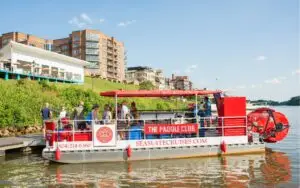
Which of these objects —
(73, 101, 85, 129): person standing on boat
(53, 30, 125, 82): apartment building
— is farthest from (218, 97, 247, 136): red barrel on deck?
(53, 30, 125, 82): apartment building

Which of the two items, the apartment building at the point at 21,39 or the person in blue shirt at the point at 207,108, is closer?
the person in blue shirt at the point at 207,108

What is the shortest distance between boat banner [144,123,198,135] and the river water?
1.53 meters

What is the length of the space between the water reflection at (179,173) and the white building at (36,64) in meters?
36.5

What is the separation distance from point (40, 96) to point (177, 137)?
25.2 meters

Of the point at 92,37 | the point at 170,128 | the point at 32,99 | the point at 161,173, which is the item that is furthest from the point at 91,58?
the point at 161,173

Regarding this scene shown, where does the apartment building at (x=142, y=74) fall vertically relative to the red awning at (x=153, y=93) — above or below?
above

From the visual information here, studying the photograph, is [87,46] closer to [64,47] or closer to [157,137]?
[64,47]

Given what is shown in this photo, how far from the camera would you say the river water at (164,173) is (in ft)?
48.2

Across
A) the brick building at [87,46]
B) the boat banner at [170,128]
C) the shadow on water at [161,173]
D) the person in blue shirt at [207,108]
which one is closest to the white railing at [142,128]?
the boat banner at [170,128]

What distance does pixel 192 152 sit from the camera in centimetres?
1969

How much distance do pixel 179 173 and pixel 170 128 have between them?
3680 millimetres

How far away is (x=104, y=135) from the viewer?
62.3ft

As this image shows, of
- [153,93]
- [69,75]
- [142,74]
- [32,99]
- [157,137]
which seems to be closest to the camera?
[157,137]

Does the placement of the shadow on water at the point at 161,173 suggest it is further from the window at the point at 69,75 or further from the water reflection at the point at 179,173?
the window at the point at 69,75
